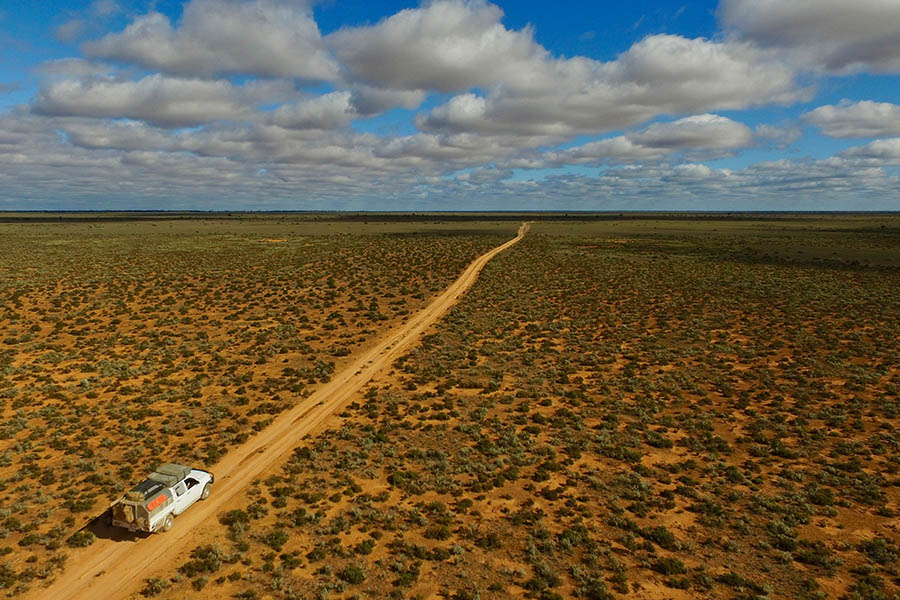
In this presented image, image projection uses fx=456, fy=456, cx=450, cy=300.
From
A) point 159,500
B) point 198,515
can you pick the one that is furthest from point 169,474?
point 198,515

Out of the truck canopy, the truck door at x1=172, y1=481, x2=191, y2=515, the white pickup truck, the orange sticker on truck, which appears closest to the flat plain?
the white pickup truck

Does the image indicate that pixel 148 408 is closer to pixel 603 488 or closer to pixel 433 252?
pixel 603 488

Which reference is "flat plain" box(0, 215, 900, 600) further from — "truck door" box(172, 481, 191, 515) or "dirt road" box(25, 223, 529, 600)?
"truck door" box(172, 481, 191, 515)

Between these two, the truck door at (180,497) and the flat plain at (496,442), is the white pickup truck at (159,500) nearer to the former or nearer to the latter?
the truck door at (180,497)

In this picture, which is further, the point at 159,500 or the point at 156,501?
the point at 159,500

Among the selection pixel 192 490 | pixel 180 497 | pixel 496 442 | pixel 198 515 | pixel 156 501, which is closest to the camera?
pixel 156 501

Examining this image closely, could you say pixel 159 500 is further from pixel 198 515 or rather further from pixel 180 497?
pixel 198 515
